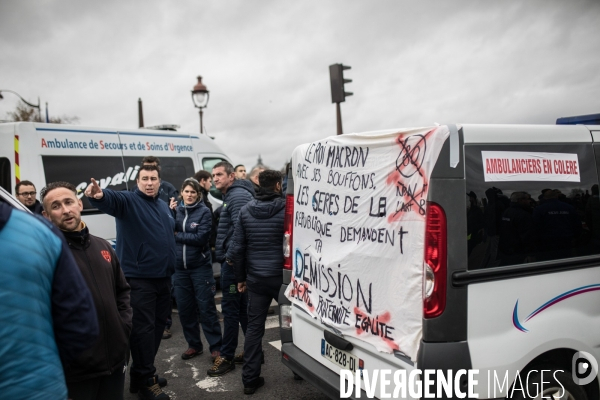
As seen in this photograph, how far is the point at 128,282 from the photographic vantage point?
12.5 ft

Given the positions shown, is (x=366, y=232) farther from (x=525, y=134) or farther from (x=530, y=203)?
(x=525, y=134)

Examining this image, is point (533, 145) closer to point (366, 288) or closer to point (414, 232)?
point (414, 232)

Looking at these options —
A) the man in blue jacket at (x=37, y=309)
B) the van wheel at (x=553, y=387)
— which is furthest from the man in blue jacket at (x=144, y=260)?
the van wheel at (x=553, y=387)

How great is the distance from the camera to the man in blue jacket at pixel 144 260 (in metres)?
3.74

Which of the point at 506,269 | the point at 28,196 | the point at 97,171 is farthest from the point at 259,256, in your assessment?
the point at 97,171

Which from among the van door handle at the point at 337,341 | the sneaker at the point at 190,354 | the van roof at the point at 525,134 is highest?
the van roof at the point at 525,134

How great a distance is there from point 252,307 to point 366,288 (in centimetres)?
148

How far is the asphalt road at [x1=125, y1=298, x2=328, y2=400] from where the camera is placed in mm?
3893

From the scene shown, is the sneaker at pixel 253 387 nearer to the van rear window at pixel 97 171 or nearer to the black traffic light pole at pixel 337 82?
the van rear window at pixel 97 171

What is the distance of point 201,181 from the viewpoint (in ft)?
22.9

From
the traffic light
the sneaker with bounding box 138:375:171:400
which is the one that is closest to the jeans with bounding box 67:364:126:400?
the sneaker with bounding box 138:375:171:400

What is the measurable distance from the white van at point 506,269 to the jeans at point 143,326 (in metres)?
1.50

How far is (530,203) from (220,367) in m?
3.12

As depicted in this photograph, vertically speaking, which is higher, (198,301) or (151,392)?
(198,301)
